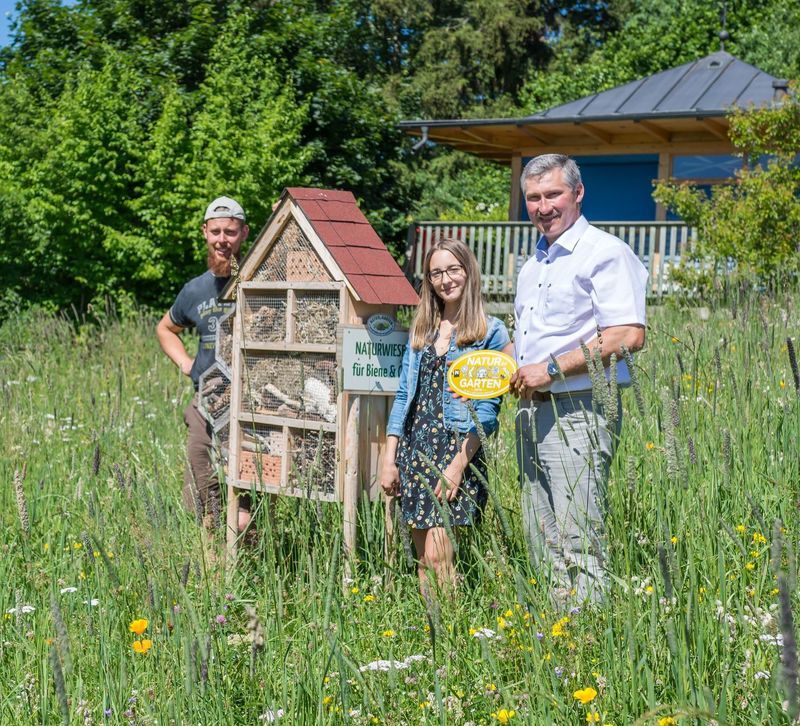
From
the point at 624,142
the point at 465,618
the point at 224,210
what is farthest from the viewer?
the point at 624,142

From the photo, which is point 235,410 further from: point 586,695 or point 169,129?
point 169,129

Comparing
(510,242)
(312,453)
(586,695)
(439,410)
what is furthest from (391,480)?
(510,242)

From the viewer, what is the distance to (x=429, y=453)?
4.10 m

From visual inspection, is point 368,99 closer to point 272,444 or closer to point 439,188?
point 439,188

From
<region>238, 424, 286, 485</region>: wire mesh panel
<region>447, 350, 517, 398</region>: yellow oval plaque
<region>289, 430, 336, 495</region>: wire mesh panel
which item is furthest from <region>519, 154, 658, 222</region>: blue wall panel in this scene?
<region>447, 350, 517, 398</region>: yellow oval plaque

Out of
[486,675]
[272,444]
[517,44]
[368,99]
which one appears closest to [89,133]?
[368,99]

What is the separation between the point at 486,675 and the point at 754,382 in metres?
2.03

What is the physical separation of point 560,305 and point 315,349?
130 centimetres

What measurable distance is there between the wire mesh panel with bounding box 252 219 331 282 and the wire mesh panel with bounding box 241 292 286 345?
0.09 m

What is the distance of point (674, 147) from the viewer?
20422 millimetres

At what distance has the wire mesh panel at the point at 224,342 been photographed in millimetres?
5031

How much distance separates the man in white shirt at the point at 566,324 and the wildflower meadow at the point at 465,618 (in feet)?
0.61

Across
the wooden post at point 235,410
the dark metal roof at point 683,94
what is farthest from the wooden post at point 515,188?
the wooden post at point 235,410

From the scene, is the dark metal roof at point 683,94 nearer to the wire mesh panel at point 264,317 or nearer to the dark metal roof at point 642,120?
the dark metal roof at point 642,120
